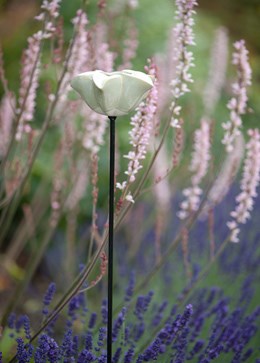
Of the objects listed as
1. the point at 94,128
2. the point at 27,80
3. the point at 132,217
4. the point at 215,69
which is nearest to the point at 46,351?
the point at 94,128

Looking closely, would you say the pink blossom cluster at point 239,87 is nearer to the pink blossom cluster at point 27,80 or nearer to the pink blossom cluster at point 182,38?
the pink blossom cluster at point 182,38

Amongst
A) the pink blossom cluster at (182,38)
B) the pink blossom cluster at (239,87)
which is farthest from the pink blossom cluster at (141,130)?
the pink blossom cluster at (239,87)

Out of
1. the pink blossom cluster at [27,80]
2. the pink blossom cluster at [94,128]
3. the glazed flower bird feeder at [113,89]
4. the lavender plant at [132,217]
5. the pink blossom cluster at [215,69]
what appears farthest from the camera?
Result: the pink blossom cluster at [215,69]

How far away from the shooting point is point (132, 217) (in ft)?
13.8

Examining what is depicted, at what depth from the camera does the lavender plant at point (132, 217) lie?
73.9 inches

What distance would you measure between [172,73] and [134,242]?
3.60 ft

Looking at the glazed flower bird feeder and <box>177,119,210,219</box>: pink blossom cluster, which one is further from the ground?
the glazed flower bird feeder

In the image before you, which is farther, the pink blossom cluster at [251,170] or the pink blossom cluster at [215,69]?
the pink blossom cluster at [215,69]

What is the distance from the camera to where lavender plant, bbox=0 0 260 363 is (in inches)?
73.9

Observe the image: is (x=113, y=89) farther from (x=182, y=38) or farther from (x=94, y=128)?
(x=94, y=128)

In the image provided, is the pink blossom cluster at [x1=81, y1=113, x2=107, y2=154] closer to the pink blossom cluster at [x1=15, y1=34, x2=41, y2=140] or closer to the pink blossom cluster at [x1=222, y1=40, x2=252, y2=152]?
the pink blossom cluster at [x1=15, y1=34, x2=41, y2=140]

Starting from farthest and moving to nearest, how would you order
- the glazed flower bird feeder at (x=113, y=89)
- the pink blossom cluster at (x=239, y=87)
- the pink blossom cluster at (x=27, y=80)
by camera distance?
the pink blossom cluster at (x=27, y=80) < the pink blossom cluster at (x=239, y=87) < the glazed flower bird feeder at (x=113, y=89)

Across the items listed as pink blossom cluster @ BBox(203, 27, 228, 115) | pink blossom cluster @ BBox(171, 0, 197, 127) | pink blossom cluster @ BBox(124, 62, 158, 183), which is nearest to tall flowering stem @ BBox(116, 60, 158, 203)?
pink blossom cluster @ BBox(124, 62, 158, 183)

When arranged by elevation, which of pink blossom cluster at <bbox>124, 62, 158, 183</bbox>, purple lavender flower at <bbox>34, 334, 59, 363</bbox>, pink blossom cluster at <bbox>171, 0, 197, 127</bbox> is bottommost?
purple lavender flower at <bbox>34, 334, 59, 363</bbox>
